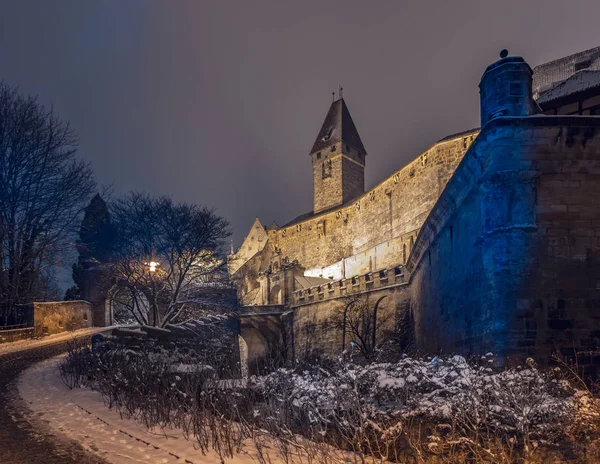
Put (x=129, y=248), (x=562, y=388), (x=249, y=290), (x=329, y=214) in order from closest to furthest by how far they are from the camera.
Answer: (x=562, y=388)
(x=129, y=248)
(x=329, y=214)
(x=249, y=290)

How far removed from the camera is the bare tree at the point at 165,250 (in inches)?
976

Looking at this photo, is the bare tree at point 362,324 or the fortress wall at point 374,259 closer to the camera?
the bare tree at point 362,324

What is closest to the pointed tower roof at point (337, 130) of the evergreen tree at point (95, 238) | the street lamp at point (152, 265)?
the evergreen tree at point (95, 238)

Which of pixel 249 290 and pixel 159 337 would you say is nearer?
pixel 159 337

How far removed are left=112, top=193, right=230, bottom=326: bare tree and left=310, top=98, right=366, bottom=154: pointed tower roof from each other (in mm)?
32917

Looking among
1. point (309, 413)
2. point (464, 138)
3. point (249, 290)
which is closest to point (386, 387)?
point (309, 413)

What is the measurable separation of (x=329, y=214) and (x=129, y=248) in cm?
2743

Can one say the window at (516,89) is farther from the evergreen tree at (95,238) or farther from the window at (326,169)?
the window at (326,169)

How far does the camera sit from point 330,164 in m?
57.8

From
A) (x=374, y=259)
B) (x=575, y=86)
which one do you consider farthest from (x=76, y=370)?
(x=374, y=259)

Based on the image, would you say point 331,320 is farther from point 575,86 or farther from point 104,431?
point 104,431

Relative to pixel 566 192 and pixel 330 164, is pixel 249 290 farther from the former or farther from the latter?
pixel 566 192

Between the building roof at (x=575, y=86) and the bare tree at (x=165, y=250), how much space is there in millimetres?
17365

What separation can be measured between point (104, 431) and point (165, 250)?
64.4ft
